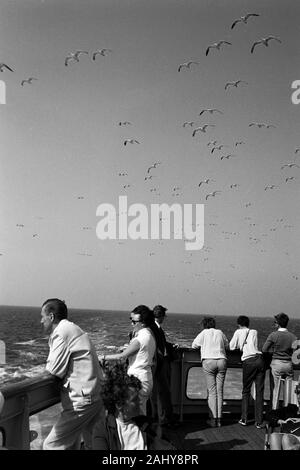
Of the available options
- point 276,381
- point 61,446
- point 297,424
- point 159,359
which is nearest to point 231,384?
point 276,381

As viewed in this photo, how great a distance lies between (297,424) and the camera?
4.61m

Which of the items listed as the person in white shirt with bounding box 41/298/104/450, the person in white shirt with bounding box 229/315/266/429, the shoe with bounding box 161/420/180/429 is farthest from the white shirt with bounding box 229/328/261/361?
the person in white shirt with bounding box 41/298/104/450

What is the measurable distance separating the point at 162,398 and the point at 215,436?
2.53ft

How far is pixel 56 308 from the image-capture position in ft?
12.5

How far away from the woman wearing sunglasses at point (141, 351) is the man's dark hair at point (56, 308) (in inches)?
46.2

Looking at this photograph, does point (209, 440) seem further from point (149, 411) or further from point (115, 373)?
point (115, 373)

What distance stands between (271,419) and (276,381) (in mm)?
2996

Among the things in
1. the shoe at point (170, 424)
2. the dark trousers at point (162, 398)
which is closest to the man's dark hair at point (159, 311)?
the dark trousers at point (162, 398)

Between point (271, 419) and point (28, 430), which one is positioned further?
point (271, 419)

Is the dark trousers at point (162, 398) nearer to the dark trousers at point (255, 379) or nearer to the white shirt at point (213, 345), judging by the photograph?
the white shirt at point (213, 345)

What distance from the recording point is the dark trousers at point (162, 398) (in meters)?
7.04

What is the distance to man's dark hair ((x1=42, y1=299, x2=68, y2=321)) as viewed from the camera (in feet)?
12.4
